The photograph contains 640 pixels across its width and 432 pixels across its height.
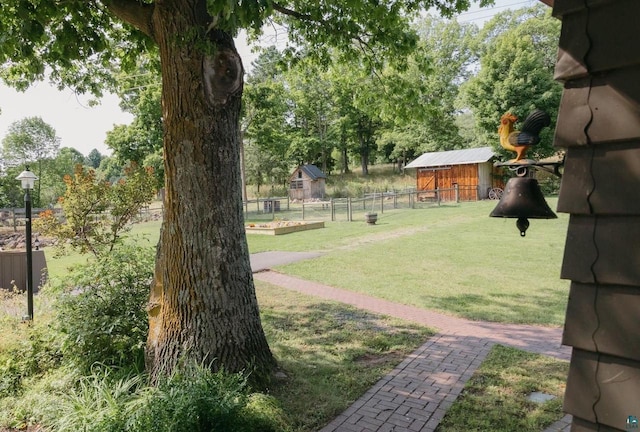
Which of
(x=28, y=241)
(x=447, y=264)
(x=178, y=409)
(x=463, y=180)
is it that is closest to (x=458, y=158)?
(x=463, y=180)

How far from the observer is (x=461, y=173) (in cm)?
2934

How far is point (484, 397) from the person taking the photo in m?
4.10

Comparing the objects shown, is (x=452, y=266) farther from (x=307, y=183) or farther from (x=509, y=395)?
(x=307, y=183)

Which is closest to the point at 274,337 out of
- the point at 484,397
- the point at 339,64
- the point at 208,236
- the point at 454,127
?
the point at 208,236

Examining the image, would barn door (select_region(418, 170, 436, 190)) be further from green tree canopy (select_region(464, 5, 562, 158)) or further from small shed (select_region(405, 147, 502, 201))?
green tree canopy (select_region(464, 5, 562, 158))


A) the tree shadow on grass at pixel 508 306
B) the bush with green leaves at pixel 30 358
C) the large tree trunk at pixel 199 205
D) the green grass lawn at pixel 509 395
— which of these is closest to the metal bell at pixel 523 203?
the green grass lawn at pixel 509 395

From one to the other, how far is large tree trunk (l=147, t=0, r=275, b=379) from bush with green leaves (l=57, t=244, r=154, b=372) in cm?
56

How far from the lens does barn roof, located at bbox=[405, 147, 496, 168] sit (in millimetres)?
27903

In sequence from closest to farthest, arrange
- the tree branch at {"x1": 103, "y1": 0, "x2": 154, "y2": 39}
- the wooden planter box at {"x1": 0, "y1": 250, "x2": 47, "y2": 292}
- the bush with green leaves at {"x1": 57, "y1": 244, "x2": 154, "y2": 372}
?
the tree branch at {"x1": 103, "y1": 0, "x2": 154, "y2": 39} < the bush with green leaves at {"x1": 57, "y1": 244, "x2": 154, "y2": 372} < the wooden planter box at {"x1": 0, "y1": 250, "x2": 47, "y2": 292}

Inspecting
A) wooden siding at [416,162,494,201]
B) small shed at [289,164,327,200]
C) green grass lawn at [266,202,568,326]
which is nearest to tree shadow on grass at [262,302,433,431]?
green grass lawn at [266,202,568,326]

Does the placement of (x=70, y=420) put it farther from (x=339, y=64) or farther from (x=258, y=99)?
(x=258, y=99)

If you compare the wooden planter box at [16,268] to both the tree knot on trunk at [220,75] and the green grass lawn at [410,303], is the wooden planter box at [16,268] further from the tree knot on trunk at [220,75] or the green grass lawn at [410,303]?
the tree knot on trunk at [220,75]

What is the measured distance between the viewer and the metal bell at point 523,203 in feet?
8.44

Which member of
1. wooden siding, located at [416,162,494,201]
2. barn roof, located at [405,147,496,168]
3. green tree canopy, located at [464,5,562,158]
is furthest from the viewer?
wooden siding, located at [416,162,494,201]
